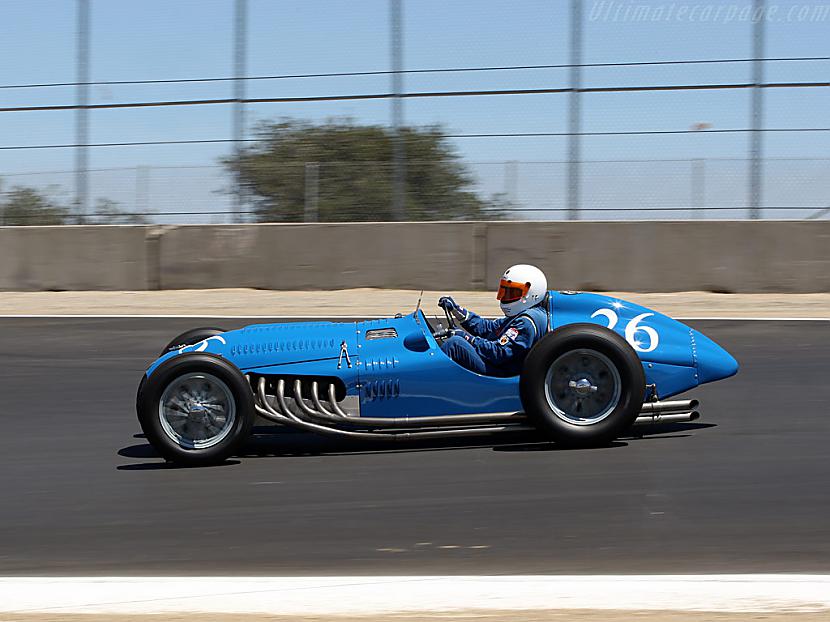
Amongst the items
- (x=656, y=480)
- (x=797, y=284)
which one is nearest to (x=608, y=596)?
(x=656, y=480)

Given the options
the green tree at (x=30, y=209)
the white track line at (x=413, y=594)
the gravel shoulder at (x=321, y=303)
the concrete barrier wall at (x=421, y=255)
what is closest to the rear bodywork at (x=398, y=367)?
the white track line at (x=413, y=594)

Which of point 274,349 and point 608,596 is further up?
point 274,349

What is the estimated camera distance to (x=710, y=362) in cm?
750

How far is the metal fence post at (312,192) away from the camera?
56.4 feet

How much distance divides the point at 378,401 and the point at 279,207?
A: 405 inches

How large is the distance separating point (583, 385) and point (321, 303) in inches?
333

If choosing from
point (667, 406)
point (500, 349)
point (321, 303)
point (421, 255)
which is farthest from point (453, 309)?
point (421, 255)

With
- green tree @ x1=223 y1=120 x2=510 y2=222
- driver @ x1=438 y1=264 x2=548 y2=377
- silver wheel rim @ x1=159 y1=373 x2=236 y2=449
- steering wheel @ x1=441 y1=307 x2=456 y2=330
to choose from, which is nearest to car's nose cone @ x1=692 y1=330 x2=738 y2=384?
driver @ x1=438 y1=264 x2=548 y2=377

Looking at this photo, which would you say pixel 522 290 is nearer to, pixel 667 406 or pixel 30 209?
pixel 667 406

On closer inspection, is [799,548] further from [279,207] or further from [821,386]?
[279,207]

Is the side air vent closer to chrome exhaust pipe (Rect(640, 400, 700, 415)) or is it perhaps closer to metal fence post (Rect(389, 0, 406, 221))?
chrome exhaust pipe (Rect(640, 400, 700, 415))

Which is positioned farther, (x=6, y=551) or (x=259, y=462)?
(x=259, y=462)

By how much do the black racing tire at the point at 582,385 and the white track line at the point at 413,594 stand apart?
212 cm

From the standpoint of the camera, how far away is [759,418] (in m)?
8.16
